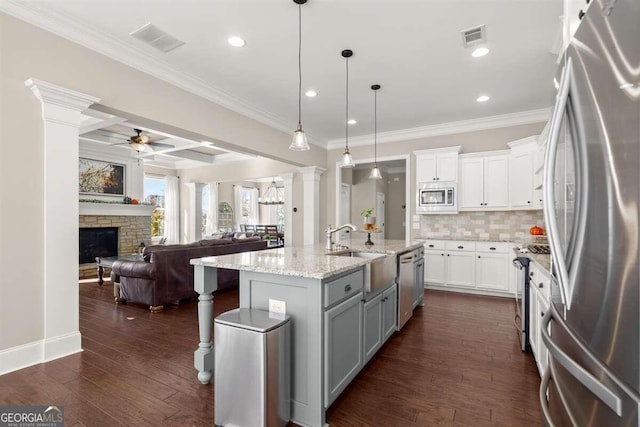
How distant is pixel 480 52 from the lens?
3250 mm

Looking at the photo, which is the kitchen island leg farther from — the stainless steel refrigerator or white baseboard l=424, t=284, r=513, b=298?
white baseboard l=424, t=284, r=513, b=298

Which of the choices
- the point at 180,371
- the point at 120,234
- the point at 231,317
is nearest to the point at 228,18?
the point at 231,317

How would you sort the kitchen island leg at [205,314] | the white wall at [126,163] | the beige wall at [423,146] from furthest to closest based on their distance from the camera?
the white wall at [126,163], the beige wall at [423,146], the kitchen island leg at [205,314]

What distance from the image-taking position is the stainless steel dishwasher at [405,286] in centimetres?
334

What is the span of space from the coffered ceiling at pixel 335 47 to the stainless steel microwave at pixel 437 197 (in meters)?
1.36

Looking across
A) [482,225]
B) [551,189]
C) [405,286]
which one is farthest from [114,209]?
[551,189]

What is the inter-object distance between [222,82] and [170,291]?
294 cm

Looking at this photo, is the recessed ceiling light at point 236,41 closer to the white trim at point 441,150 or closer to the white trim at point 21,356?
the white trim at point 21,356

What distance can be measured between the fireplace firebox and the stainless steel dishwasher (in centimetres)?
700

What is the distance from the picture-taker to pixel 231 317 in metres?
1.89

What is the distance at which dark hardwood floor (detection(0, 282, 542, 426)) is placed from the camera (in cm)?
200

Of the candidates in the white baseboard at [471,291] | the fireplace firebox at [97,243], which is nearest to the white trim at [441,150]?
the white baseboard at [471,291]

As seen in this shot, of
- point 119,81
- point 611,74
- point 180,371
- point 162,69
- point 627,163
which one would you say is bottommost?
point 180,371

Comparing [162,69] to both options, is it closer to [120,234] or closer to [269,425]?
[269,425]
